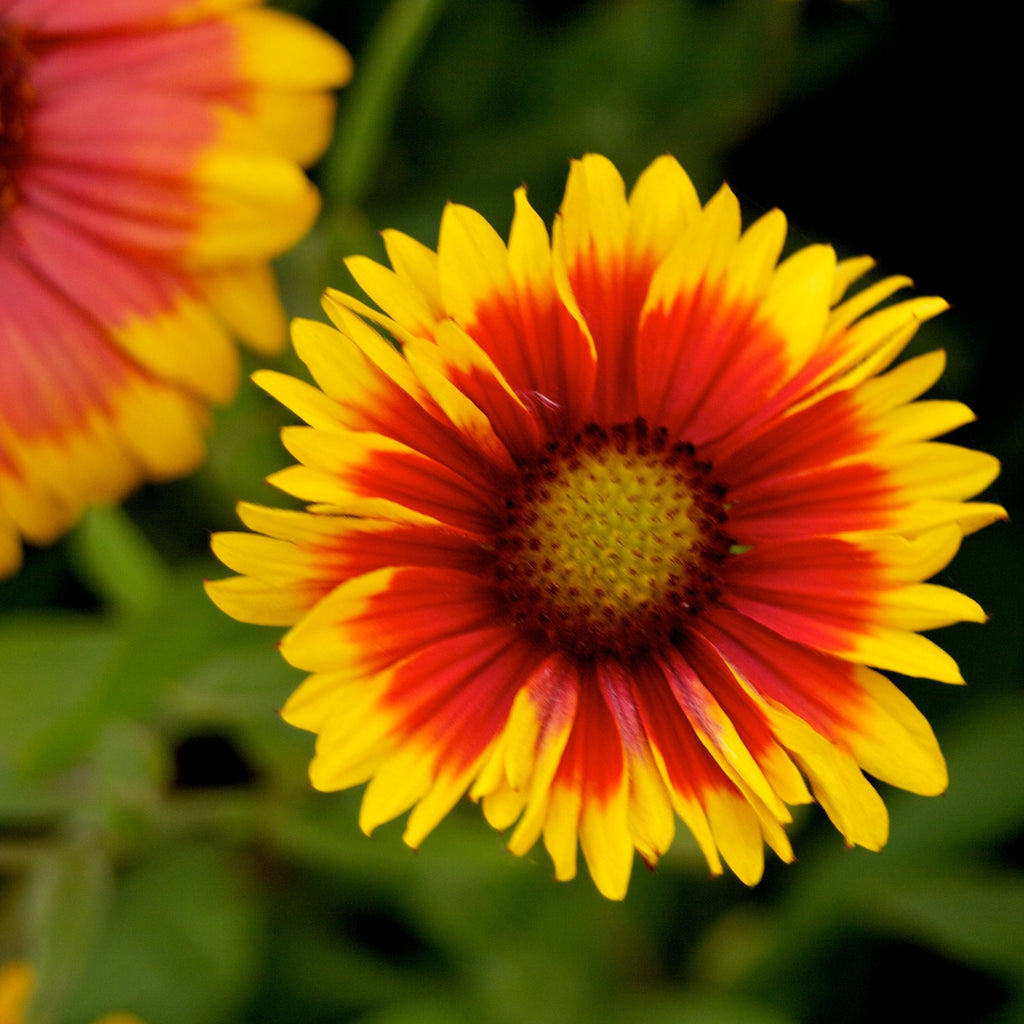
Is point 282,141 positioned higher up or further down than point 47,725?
higher up

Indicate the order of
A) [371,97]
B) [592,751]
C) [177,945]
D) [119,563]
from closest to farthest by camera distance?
[592,751] < [371,97] < [119,563] < [177,945]

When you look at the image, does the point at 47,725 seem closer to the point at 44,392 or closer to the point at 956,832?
the point at 44,392

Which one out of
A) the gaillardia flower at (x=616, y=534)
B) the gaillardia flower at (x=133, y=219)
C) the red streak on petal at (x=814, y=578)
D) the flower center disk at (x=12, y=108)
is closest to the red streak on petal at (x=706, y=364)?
the gaillardia flower at (x=616, y=534)

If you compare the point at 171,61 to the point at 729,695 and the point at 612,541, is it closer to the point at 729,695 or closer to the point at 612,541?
the point at 612,541

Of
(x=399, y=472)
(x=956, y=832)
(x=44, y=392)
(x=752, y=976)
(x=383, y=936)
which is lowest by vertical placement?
(x=383, y=936)

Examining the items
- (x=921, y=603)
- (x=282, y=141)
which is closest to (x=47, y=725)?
(x=282, y=141)

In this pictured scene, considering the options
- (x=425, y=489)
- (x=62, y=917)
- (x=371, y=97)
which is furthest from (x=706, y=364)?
(x=62, y=917)

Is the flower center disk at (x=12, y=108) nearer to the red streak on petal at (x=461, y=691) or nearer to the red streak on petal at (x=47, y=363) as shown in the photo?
the red streak on petal at (x=47, y=363)
